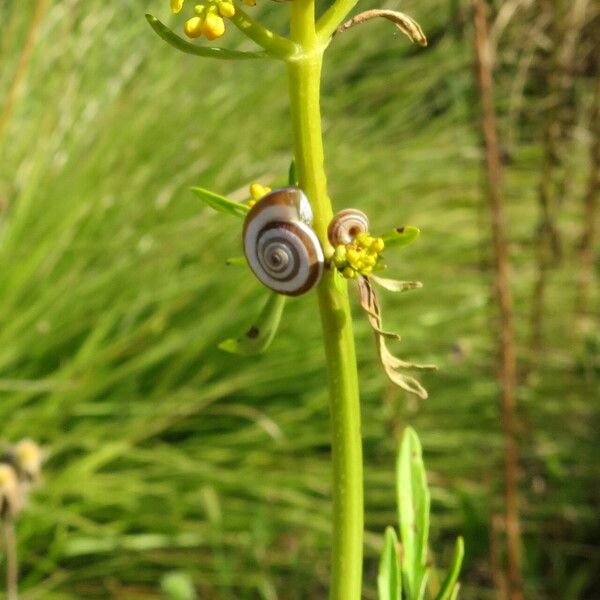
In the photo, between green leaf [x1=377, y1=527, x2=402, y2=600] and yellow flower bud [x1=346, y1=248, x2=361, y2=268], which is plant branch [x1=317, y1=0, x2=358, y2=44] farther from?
green leaf [x1=377, y1=527, x2=402, y2=600]

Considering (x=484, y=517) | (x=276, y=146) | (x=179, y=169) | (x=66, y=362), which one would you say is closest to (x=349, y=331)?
(x=484, y=517)

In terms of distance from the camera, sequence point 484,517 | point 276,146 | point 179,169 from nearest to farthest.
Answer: point 484,517
point 179,169
point 276,146

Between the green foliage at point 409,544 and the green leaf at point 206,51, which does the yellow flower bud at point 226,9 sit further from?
the green foliage at point 409,544

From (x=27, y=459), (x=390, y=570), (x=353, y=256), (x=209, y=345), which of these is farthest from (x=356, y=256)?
(x=209, y=345)

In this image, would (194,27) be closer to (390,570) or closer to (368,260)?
(368,260)

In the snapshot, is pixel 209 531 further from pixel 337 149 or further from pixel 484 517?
pixel 337 149

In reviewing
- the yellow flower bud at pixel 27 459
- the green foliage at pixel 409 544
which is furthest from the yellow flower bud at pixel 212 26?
the yellow flower bud at pixel 27 459
